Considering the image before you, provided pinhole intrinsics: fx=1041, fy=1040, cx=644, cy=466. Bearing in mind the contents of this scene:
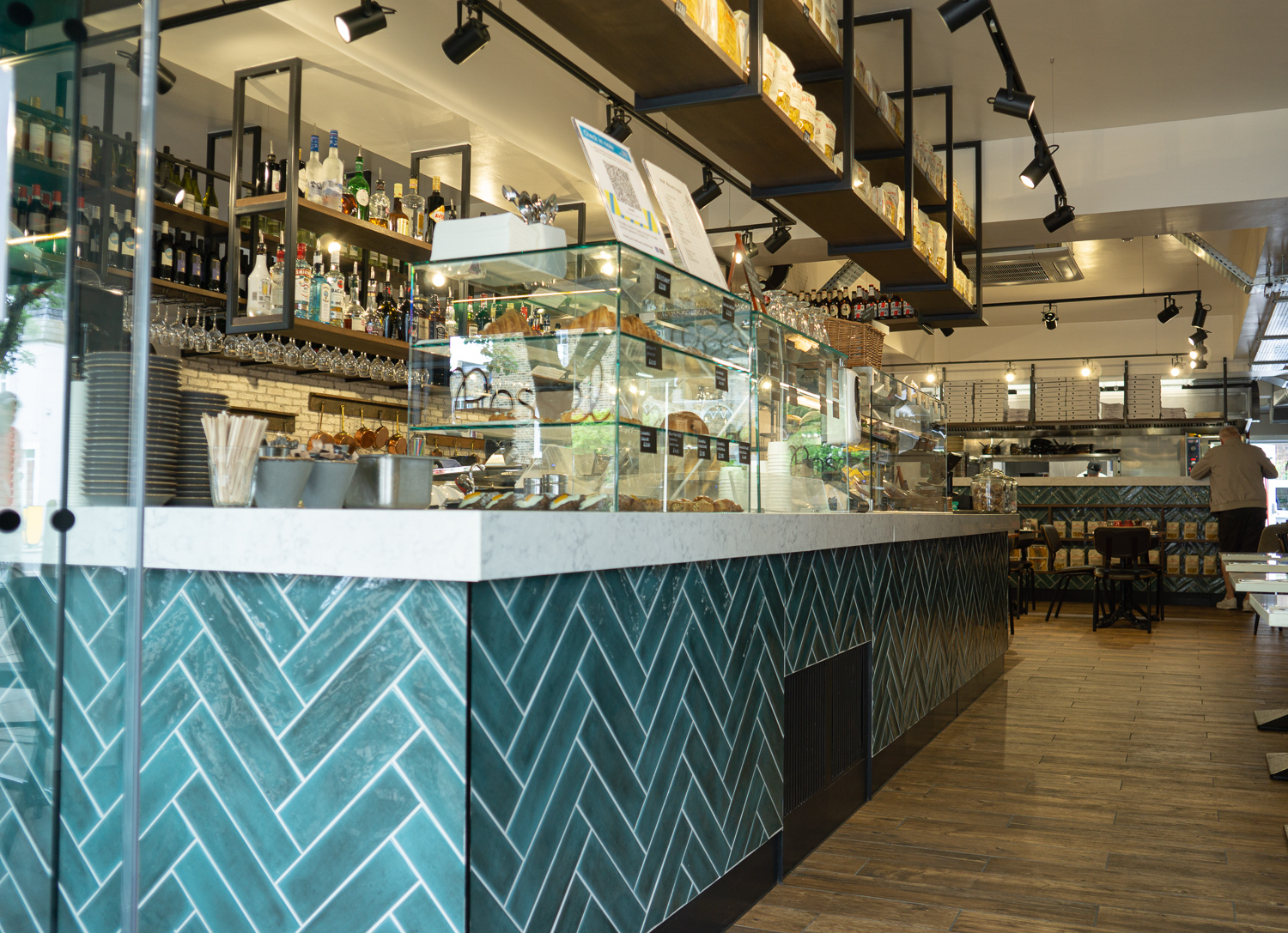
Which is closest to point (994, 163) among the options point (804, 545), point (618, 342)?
point (804, 545)

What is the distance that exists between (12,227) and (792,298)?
119 inches

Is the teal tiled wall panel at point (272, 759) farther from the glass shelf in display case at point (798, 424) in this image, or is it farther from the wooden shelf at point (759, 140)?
the wooden shelf at point (759, 140)

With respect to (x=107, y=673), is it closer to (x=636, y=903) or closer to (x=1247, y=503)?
(x=636, y=903)

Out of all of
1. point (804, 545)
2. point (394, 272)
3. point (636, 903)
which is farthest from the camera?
point (394, 272)

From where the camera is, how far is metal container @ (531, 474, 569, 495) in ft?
7.86

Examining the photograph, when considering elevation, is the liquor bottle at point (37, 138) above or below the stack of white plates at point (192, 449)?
above

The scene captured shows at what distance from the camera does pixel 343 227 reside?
5.10 m

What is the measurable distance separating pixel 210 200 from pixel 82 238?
4822 mm

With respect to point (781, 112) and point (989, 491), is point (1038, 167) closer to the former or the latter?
point (989, 491)

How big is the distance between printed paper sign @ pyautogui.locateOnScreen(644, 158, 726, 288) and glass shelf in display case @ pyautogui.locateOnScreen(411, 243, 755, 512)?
0.55 ft

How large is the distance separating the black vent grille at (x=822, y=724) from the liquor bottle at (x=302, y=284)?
311cm

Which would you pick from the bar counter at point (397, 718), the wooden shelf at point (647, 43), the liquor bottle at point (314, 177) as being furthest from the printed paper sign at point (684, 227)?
the liquor bottle at point (314, 177)

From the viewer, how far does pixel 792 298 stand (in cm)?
399

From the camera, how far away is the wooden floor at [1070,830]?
2.74m
